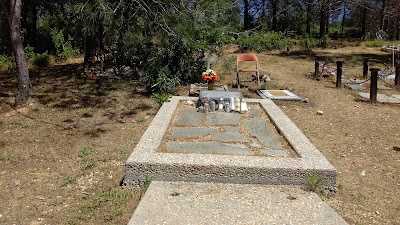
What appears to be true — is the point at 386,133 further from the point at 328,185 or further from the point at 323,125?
the point at 328,185

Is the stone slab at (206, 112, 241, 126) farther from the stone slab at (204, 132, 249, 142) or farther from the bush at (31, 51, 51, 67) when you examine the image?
the bush at (31, 51, 51, 67)

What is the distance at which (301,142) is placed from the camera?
3305 mm

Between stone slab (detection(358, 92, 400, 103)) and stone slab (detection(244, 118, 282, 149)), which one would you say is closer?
stone slab (detection(244, 118, 282, 149))

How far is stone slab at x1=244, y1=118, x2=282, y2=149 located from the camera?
3.43 m

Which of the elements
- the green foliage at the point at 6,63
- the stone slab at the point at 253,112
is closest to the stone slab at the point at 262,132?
the stone slab at the point at 253,112

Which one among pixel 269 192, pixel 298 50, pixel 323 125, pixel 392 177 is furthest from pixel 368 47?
pixel 269 192

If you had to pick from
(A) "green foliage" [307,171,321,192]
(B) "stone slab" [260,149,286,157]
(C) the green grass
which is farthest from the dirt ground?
(B) "stone slab" [260,149,286,157]

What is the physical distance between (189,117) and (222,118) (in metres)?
0.40

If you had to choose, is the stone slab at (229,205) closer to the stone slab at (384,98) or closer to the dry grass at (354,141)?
the dry grass at (354,141)

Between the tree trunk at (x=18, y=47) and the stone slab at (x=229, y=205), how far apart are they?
13.0 feet

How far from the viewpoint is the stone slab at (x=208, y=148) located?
10.1 ft

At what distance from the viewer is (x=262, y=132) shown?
149 inches

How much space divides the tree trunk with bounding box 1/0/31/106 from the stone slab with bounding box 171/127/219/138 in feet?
10.4

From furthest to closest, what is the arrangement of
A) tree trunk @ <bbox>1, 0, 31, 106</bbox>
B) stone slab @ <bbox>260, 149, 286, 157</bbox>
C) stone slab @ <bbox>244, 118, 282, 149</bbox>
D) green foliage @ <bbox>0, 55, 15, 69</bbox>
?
green foliage @ <bbox>0, 55, 15, 69</bbox>
tree trunk @ <bbox>1, 0, 31, 106</bbox>
stone slab @ <bbox>244, 118, 282, 149</bbox>
stone slab @ <bbox>260, 149, 286, 157</bbox>
